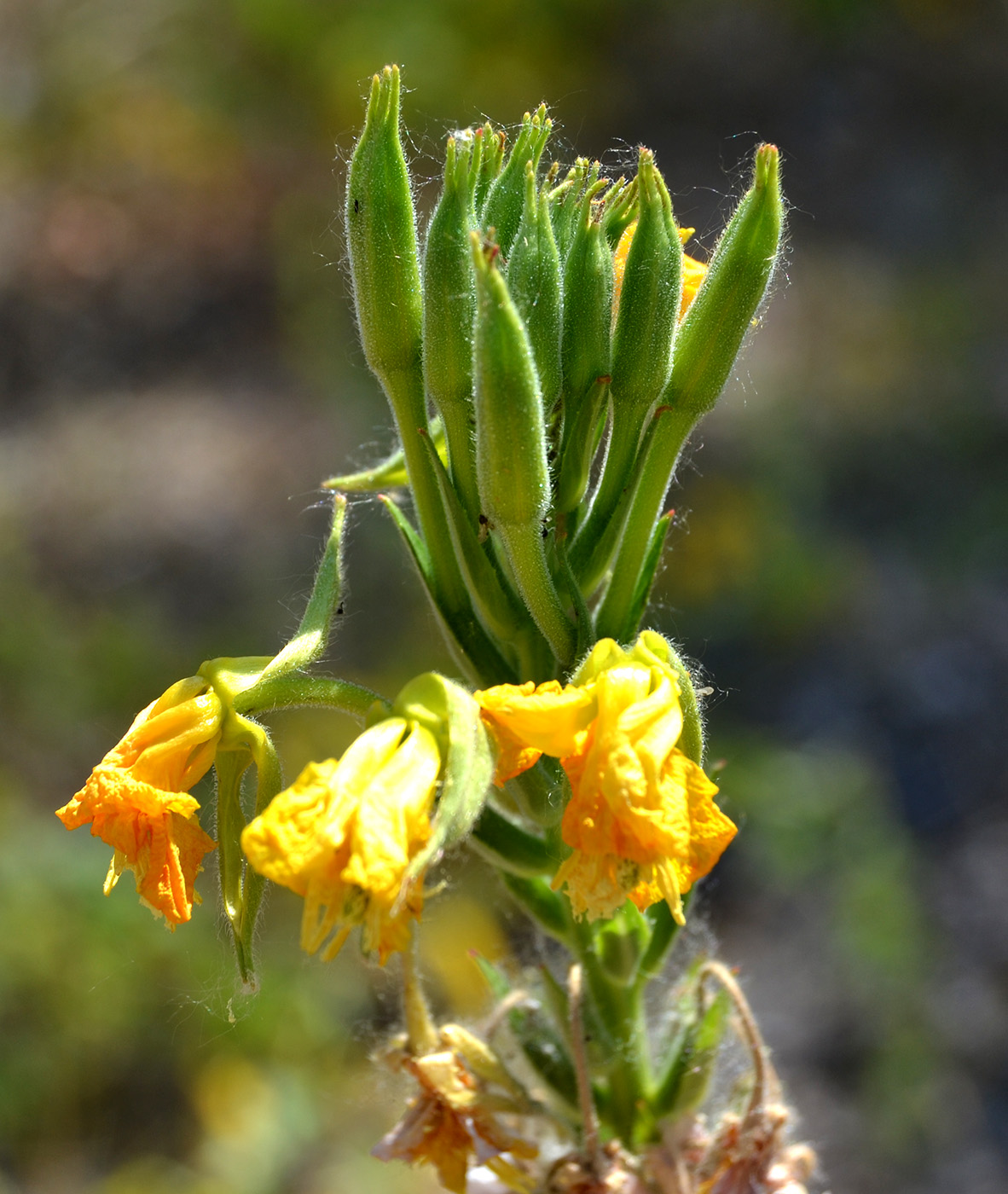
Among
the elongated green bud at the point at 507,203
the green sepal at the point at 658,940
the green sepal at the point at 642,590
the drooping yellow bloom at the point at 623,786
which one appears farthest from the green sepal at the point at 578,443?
the green sepal at the point at 658,940

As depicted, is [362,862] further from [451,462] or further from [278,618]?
[278,618]

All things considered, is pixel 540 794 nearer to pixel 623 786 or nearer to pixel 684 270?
pixel 623 786

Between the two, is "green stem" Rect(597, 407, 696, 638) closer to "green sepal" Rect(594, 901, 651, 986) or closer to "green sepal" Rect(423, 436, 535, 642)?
"green sepal" Rect(423, 436, 535, 642)

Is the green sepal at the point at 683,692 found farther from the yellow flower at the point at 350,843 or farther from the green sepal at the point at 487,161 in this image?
the green sepal at the point at 487,161

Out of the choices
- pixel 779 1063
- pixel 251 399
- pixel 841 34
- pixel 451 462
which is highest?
pixel 841 34

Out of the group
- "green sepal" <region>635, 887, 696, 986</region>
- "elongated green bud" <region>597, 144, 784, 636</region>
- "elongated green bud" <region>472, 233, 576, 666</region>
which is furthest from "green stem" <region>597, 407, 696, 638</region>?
"green sepal" <region>635, 887, 696, 986</region>

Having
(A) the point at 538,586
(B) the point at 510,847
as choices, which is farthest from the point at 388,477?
(B) the point at 510,847

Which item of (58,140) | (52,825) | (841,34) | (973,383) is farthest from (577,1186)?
(841,34)
